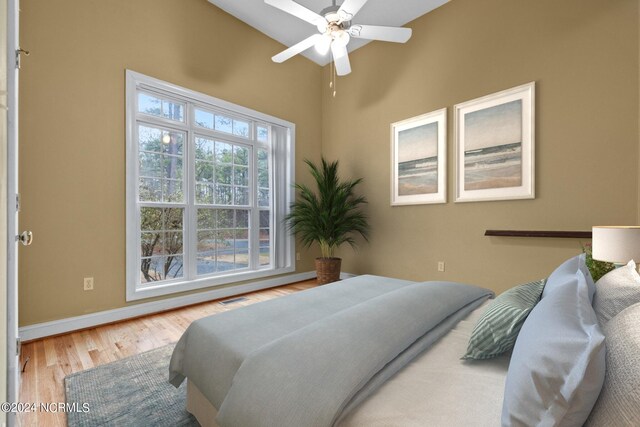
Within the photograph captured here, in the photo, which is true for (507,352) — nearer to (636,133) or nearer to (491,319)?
(491,319)

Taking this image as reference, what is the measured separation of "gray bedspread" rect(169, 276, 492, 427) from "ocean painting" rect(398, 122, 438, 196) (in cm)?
220

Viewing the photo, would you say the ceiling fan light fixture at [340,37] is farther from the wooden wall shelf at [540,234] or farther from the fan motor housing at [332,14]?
the wooden wall shelf at [540,234]

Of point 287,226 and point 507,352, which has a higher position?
point 287,226

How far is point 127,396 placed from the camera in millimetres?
1590

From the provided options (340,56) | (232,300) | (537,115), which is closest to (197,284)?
(232,300)

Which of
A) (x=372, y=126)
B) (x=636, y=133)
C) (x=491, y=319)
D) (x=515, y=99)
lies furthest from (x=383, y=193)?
(x=491, y=319)

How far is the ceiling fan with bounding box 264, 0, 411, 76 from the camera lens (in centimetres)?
224

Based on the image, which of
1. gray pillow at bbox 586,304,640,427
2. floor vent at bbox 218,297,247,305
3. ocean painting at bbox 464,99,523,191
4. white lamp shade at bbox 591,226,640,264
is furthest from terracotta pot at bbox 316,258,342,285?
gray pillow at bbox 586,304,640,427

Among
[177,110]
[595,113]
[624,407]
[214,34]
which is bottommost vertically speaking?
[624,407]

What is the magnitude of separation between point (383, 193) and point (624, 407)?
3.63 metres

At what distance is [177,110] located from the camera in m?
3.26

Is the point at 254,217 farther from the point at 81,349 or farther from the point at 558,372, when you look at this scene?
the point at 558,372

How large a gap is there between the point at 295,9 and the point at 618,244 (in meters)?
2.71

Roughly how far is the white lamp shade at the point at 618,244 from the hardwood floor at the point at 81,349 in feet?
10.1
